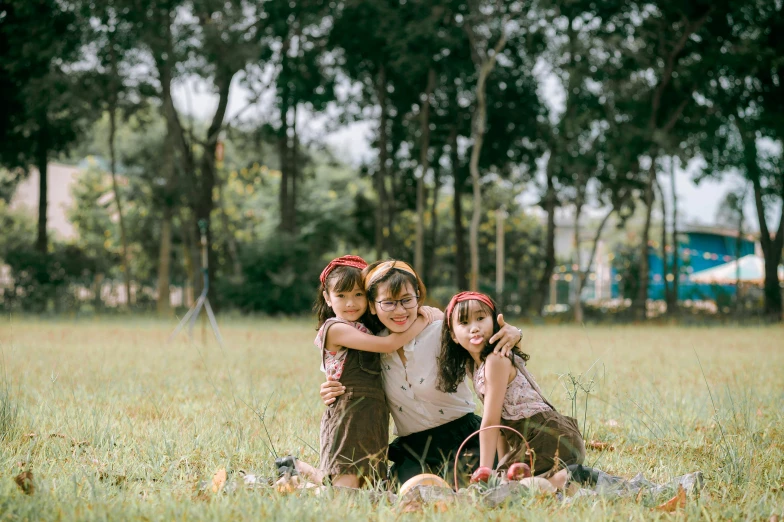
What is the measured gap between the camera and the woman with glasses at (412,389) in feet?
12.2

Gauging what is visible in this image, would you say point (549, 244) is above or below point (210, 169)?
below

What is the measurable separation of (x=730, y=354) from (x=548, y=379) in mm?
4667

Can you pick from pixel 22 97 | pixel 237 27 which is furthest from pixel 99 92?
pixel 237 27

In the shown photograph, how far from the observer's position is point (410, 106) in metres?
25.4

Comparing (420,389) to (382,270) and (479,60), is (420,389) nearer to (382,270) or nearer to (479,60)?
(382,270)

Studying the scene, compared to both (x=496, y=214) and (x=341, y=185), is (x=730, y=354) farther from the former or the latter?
(x=341, y=185)

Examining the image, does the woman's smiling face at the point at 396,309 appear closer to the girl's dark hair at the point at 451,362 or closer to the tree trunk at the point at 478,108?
the girl's dark hair at the point at 451,362

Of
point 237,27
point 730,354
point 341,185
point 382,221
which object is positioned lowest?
point 730,354

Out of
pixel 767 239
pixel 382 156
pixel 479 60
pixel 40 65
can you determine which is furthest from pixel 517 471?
pixel 767 239

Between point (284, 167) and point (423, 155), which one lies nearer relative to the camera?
point (423, 155)

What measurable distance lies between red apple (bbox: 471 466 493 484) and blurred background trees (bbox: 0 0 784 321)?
1749cm

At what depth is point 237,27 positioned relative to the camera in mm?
19781

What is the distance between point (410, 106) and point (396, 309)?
22335mm

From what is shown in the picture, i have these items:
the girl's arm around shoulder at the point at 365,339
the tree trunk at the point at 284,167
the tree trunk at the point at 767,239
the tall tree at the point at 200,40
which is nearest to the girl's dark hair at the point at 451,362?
the girl's arm around shoulder at the point at 365,339
